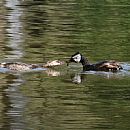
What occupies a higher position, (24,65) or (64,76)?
(24,65)

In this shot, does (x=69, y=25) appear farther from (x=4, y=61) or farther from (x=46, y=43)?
(x=4, y=61)

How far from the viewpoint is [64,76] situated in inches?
671

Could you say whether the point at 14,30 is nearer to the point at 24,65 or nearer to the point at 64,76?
the point at 24,65

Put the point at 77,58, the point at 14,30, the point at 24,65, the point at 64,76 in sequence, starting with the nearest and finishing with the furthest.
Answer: the point at 64,76, the point at 24,65, the point at 77,58, the point at 14,30

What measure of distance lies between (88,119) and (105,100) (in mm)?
1685

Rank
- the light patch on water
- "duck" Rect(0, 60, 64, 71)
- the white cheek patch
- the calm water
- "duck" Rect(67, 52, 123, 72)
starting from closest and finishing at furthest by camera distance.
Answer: the calm water → "duck" Rect(67, 52, 123, 72) → "duck" Rect(0, 60, 64, 71) → the white cheek patch → the light patch on water

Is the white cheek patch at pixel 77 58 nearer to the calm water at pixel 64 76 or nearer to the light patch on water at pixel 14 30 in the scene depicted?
the calm water at pixel 64 76

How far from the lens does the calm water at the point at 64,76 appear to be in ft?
41.3

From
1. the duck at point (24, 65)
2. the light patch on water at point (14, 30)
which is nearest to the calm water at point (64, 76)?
the light patch on water at point (14, 30)

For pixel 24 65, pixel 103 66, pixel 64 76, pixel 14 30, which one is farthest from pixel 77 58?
pixel 14 30

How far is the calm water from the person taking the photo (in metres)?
12.6

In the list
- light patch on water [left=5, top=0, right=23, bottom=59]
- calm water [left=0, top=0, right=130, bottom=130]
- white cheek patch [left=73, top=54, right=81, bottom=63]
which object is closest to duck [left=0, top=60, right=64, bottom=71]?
calm water [left=0, top=0, right=130, bottom=130]

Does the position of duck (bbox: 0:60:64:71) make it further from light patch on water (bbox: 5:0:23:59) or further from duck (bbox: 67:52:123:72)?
light patch on water (bbox: 5:0:23:59)

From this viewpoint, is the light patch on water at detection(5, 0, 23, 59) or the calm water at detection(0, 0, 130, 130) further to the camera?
the light patch on water at detection(5, 0, 23, 59)
